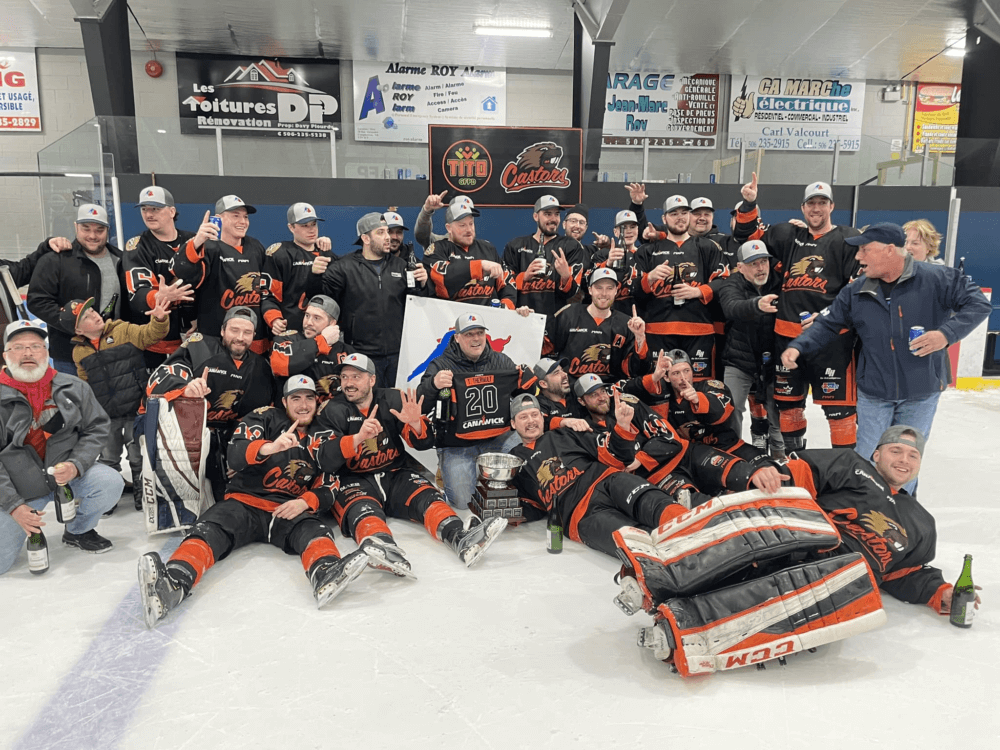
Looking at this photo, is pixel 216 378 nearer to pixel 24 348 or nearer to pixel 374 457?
pixel 24 348

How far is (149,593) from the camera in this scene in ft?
9.30

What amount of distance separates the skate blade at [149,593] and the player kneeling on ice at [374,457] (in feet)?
3.23

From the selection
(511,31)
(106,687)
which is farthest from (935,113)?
(106,687)

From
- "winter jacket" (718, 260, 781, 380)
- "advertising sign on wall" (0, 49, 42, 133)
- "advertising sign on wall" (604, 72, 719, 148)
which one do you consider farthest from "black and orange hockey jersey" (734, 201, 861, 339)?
"advertising sign on wall" (0, 49, 42, 133)

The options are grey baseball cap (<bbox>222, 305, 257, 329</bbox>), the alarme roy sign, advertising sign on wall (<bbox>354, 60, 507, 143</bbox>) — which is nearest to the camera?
grey baseball cap (<bbox>222, 305, 257, 329</bbox>)

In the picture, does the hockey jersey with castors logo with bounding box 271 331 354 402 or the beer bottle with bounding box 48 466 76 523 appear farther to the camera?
the hockey jersey with castors logo with bounding box 271 331 354 402

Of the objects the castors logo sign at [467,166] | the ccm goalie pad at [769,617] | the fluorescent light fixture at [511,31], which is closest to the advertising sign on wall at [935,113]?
the fluorescent light fixture at [511,31]

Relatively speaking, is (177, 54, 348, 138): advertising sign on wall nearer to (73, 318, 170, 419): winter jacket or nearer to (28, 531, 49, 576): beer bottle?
(73, 318, 170, 419): winter jacket

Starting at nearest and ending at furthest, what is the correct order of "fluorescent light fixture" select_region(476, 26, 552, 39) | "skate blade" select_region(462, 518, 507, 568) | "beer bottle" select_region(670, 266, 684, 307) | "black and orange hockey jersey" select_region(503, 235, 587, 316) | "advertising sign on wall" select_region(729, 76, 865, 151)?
"skate blade" select_region(462, 518, 507, 568) < "beer bottle" select_region(670, 266, 684, 307) < "black and orange hockey jersey" select_region(503, 235, 587, 316) < "fluorescent light fixture" select_region(476, 26, 552, 39) < "advertising sign on wall" select_region(729, 76, 865, 151)

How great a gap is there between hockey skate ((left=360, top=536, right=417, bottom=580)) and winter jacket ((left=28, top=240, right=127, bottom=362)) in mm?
2518

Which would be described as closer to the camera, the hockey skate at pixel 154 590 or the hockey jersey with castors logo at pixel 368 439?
the hockey skate at pixel 154 590

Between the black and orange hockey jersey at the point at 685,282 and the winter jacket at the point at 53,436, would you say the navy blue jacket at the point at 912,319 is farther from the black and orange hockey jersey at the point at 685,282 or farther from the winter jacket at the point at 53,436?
the winter jacket at the point at 53,436

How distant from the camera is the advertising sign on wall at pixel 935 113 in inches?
598

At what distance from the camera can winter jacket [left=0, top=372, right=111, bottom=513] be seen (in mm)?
3418
